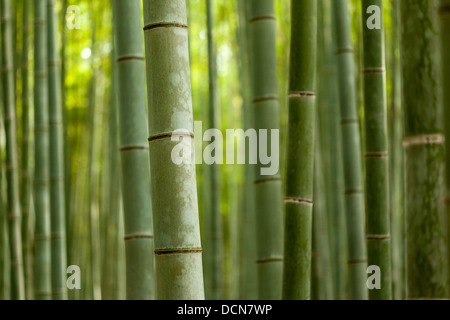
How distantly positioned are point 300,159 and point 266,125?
1.45ft

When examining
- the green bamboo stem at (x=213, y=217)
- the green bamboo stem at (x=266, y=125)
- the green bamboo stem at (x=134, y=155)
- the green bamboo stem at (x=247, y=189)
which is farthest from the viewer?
the green bamboo stem at (x=247, y=189)

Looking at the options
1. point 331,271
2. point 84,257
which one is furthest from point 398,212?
point 84,257

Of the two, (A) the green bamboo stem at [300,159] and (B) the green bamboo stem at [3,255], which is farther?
(B) the green bamboo stem at [3,255]

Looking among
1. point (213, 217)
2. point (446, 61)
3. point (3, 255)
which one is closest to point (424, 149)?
point (446, 61)

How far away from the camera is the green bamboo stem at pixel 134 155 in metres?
1.56

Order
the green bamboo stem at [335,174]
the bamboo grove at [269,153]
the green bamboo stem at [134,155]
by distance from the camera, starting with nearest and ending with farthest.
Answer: the bamboo grove at [269,153], the green bamboo stem at [134,155], the green bamboo stem at [335,174]

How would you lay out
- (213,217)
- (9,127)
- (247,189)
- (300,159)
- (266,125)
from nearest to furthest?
(300,159)
(266,125)
(9,127)
(213,217)
(247,189)

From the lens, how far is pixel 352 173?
80.5 inches

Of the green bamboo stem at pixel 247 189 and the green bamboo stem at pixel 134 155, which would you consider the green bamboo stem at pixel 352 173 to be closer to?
the green bamboo stem at pixel 247 189

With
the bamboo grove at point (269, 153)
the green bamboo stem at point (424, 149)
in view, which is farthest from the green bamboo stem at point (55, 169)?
the green bamboo stem at point (424, 149)

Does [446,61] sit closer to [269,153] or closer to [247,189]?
[269,153]

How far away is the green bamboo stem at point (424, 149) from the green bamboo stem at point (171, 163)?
393 millimetres

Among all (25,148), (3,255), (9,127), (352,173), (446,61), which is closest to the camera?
(446,61)

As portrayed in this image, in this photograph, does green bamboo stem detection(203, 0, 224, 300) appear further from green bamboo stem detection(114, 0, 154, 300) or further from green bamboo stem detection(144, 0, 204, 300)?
green bamboo stem detection(144, 0, 204, 300)
